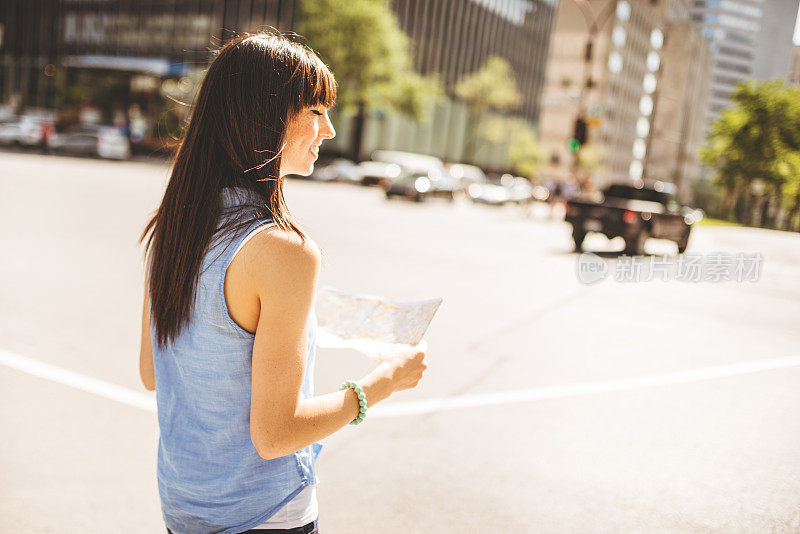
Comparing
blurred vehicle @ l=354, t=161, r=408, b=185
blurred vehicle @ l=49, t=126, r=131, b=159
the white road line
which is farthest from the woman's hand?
blurred vehicle @ l=354, t=161, r=408, b=185

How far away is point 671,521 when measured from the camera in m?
3.28

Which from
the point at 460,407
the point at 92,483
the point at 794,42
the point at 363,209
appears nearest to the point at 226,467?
the point at 92,483

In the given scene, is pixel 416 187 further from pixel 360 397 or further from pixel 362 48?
pixel 360 397

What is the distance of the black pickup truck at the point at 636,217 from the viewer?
51.4 ft

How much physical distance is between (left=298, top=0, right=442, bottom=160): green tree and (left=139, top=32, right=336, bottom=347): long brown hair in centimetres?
4302

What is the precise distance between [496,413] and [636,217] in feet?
39.8

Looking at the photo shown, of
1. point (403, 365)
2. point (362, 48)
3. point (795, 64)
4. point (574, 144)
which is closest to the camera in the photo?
point (403, 365)

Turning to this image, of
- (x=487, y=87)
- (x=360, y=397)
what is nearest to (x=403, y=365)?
(x=360, y=397)

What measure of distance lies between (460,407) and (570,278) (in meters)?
7.22

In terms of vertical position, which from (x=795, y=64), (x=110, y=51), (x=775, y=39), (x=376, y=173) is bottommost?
(x=376, y=173)

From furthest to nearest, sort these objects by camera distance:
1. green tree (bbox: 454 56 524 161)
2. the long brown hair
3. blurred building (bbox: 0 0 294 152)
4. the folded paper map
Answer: green tree (bbox: 454 56 524 161) < blurred building (bbox: 0 0 294 152) < the folded paper map < the long brown hair

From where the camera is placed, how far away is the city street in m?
3.28

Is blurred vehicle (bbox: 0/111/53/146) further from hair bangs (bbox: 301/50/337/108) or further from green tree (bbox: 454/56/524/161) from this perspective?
green tree (bbox: 454/56/524/161)

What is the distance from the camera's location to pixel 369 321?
166 cm
